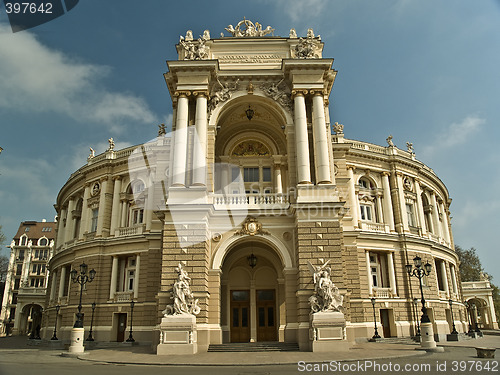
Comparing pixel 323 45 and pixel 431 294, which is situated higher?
pixel 323 45

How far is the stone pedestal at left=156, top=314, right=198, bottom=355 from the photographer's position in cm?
1981

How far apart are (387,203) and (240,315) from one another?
59.4 ft

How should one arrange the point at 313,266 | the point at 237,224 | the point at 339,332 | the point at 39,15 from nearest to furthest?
the point at 39,15 < the point at 339,332 < the point at 313,266 < the point at 237,224

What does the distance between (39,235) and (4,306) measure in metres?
15.3

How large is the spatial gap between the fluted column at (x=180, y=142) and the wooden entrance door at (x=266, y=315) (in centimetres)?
937

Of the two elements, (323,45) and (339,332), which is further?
(323,45)

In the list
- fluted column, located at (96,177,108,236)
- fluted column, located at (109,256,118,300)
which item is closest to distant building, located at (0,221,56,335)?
fluted column, located at (96,177,108,236)

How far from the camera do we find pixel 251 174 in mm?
29938

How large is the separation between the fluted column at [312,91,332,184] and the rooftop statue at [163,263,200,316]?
9.22 meters

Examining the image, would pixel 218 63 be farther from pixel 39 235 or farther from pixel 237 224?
pixel 39 235

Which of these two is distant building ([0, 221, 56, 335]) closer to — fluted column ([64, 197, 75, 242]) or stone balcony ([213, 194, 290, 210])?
fluted column ([64, 197, 75, 242])

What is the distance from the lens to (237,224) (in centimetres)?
2353

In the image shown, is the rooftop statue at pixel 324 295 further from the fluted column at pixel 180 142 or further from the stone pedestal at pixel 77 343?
the stone pedestal at pixel 77 343

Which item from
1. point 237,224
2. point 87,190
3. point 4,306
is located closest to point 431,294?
point 237,224
